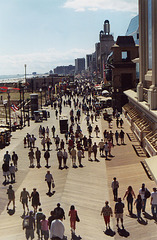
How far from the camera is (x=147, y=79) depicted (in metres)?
28.1

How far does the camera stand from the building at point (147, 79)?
73.9 feet

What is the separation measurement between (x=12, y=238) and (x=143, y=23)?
22431 millimetres

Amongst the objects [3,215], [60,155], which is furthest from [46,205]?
[60,155]

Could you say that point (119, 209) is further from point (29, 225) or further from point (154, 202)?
point (29, 225)

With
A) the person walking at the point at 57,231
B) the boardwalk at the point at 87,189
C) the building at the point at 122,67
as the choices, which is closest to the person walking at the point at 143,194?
the boardwalk at the point at 87,189

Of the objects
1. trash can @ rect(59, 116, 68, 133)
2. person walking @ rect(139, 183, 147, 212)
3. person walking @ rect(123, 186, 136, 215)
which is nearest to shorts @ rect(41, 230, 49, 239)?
person walking @ rect(123, 186, 136, 215)

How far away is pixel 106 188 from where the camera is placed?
55.5 feet

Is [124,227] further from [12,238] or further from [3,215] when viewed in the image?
[3,215]

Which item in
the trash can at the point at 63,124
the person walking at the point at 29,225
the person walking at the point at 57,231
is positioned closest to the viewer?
the person walking at the point at 57,231

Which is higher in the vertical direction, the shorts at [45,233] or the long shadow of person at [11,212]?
the shorts at [45,233]

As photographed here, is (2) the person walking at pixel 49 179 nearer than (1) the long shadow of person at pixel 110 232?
No

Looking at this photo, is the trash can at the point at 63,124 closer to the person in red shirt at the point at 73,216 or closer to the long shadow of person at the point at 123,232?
the long shadow of person at the point at 123,232

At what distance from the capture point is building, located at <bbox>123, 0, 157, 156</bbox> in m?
22.5

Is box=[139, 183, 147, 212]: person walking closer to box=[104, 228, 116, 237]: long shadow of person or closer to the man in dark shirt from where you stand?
the man in dark shirt
